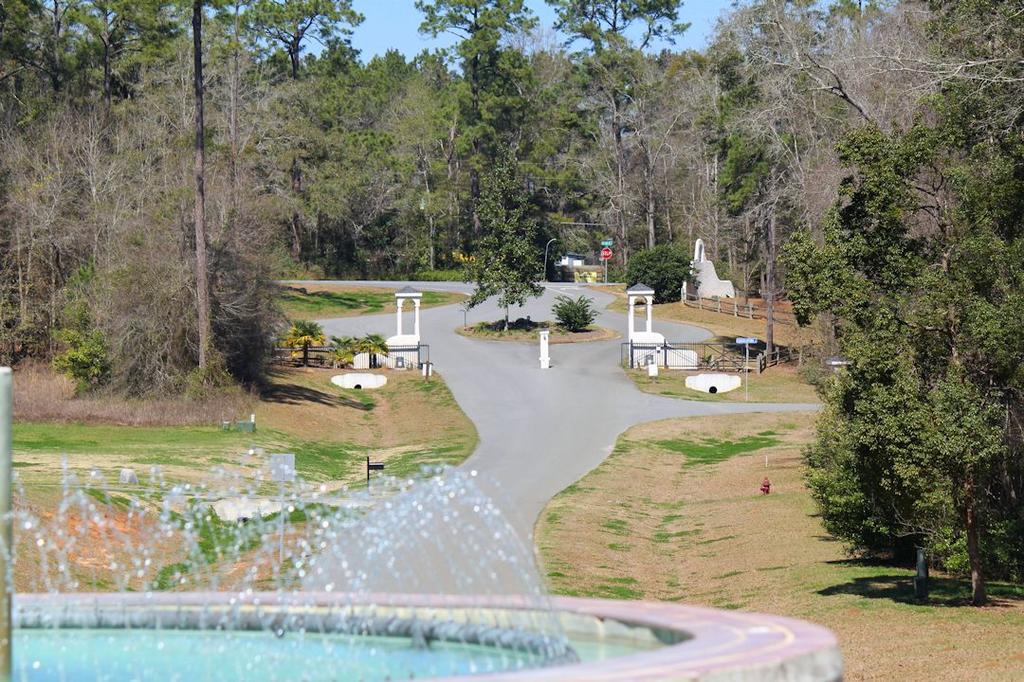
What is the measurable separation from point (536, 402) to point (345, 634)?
35.6 m

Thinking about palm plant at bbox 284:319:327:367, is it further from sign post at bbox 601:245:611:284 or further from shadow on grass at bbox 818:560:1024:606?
sign post at bbox 601:245:611:284

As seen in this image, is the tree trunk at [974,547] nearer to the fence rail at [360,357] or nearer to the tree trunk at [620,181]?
the fence rail at [360,357]

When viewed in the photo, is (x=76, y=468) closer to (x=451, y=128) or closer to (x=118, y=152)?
(x=118, y=152)

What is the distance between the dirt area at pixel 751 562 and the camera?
17938 mm

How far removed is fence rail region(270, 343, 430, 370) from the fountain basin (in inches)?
1646

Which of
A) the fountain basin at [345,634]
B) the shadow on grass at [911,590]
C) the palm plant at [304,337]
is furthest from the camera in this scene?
the palm plant at [304,337]

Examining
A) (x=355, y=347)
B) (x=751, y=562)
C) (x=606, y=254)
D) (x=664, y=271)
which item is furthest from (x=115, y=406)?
(x=606, y=254)

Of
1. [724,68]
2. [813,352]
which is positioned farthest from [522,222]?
[813,352]

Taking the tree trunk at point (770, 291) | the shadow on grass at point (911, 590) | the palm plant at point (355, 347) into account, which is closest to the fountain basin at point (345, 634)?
the shadow on grass at point (911, 590)

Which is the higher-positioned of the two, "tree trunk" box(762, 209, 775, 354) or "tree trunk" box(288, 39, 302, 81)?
"tree trunk" box(288, 39, 302, 81)

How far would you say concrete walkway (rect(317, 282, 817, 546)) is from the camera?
34.9 metres

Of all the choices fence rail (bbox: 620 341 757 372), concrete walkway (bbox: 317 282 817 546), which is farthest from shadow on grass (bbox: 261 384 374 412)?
fence rail (bbox: 620 341 757 372)

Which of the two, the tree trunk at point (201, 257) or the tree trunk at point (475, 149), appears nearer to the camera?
the tree trunk at point (201, 257)

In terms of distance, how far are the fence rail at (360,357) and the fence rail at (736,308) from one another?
21.0 metres
